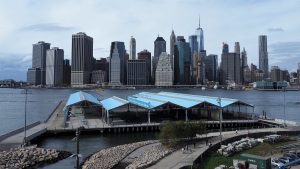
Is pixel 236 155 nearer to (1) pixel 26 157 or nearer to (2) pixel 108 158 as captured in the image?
(2) pixel 108 158

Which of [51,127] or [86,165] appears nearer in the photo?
[86,165]

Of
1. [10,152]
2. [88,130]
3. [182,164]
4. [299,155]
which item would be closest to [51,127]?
[88,130]

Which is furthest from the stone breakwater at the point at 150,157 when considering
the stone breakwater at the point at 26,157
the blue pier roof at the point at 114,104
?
the blue pier roof at the point at 114,104

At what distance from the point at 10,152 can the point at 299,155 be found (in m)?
30.9

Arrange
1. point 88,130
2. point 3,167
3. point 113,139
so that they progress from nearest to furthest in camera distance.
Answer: point 3,167 < point 113,139 < point 88,130

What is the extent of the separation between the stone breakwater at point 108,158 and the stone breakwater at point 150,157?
2.27 m

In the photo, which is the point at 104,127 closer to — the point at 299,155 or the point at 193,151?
the point at 193,151

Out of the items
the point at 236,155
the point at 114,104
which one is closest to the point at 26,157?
the point at 236,155

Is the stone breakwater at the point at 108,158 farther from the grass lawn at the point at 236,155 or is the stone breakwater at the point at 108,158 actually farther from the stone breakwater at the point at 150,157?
the grass lawn at the point at 236,155

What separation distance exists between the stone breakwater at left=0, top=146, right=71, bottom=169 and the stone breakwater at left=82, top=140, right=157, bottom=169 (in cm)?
453

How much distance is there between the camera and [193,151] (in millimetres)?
43031

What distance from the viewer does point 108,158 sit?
44.8m

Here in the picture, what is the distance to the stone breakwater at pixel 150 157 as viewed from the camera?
38713 millimetres

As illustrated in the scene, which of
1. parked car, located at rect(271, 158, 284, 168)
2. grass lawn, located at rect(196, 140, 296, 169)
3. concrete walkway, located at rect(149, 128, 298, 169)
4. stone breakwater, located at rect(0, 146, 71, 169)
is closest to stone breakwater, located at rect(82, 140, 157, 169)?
stone breakwater, located at rect(0, 146, 71, 169)
